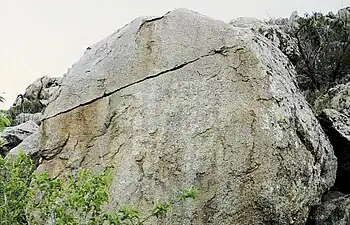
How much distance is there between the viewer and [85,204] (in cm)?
496

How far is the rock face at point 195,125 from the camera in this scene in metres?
7.24

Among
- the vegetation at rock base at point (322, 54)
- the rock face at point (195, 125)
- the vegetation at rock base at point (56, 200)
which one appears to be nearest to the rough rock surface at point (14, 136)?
the rock face at point (195, 125)

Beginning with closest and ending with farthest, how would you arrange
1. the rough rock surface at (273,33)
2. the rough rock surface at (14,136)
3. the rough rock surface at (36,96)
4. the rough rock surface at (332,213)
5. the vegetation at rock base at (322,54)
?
the rough rock surface at (332,213) < the rough rock surface at (273,33) < the vegetation at rock base at (322,54) < the rough rock surface at (14,136) < the rough rock surface at (36,96)

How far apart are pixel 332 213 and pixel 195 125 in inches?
96.6

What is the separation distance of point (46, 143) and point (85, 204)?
3704 mm

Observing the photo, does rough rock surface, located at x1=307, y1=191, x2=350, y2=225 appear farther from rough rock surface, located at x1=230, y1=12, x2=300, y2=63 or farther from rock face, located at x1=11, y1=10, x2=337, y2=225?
rough rock surface, located at x1=230, y1=12, x2=300, y2=63

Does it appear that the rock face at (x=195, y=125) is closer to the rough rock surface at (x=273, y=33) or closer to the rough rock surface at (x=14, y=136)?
the rough rock surface at (x=273, y=33)

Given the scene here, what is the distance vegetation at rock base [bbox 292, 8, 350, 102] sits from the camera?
13344 mm

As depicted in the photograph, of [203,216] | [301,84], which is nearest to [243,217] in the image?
[203,216]

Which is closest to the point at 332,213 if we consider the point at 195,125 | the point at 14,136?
the point at 195,125

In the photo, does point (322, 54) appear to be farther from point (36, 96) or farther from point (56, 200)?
point (36, 96)

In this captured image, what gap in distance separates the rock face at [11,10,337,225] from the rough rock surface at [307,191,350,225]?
27cm

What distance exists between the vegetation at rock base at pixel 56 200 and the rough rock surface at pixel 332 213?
11.5ft

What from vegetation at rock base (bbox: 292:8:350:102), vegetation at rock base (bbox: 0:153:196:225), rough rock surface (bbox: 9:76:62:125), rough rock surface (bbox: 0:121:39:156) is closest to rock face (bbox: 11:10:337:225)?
vegetation at rock base (bbox: 0:153:196:225)
